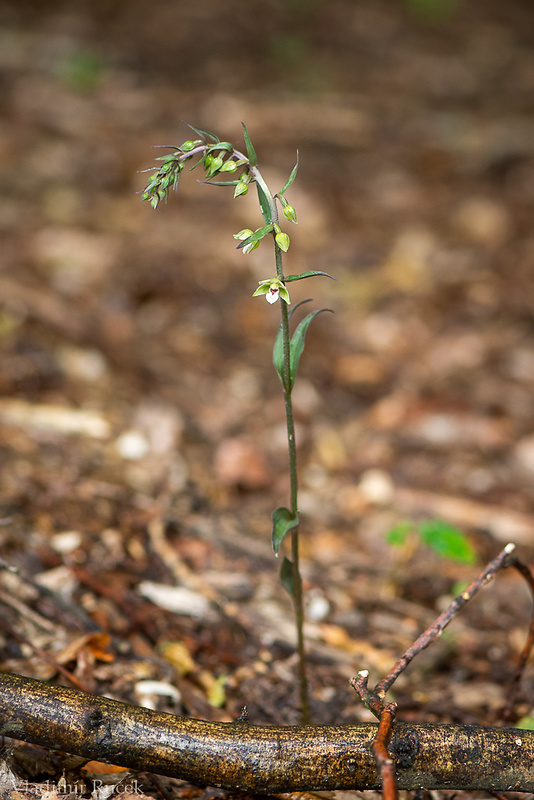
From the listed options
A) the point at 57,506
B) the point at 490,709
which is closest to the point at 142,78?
the point at 57,506

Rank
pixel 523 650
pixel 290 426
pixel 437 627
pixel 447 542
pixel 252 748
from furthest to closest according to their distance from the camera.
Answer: pixel 447 542
pixel 523 650
pixel 290 426
pixel 437 627
pixel 252 748

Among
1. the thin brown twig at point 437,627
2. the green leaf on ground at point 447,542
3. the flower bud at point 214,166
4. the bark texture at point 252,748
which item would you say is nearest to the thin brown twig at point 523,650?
the thin brown twig at point 437,627

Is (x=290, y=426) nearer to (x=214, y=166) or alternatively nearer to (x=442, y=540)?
(x=214, y=166)

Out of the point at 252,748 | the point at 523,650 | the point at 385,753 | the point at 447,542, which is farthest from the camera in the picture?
the point at 447,542

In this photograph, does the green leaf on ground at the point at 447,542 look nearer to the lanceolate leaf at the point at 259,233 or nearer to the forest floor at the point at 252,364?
the forest floor at the point at 252,364

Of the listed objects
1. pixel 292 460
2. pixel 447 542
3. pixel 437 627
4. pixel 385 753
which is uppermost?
pixel 447 542

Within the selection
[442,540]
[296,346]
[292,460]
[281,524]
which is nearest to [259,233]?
[296,346]

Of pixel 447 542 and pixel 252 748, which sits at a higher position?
pixel 447 542

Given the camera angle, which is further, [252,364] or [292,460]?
[252,364]
